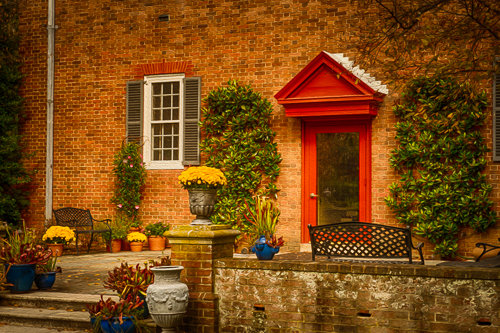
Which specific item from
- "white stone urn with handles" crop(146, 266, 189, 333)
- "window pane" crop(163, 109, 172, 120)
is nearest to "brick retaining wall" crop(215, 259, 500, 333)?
"white stone urn with handles" crop(146, 266, 189, 333)

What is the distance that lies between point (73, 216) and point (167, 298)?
7.23m

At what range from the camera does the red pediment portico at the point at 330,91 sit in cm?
1025

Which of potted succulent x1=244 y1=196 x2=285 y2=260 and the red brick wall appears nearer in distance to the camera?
potted succulent x1=244 y1=196 x2=285 y2=260

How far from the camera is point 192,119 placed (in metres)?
12.0

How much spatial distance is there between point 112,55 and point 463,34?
871 cm

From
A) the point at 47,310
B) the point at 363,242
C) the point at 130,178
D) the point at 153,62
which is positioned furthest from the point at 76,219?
the point at 363,242

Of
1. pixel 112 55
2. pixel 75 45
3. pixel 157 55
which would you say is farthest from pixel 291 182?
pixel 75 45

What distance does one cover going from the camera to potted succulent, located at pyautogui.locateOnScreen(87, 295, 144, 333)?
5.95m

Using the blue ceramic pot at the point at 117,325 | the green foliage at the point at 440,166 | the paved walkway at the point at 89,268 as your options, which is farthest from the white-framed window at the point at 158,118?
the blue ceramic pot at the point at 117,325

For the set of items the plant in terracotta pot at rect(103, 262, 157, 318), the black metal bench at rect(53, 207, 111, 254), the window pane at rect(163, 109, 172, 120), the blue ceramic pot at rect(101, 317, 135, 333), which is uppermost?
the window pane at rect(163, 109, 172, 120)

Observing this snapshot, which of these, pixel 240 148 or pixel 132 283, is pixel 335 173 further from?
pixel 132 283

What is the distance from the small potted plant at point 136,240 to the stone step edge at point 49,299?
4.21m

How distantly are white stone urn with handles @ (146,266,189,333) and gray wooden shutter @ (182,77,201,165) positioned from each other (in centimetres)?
622

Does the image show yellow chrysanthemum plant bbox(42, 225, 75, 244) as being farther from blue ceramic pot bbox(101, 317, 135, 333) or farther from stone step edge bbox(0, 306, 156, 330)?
blue ceramic pot bbox(101, 317, 135, 333)
